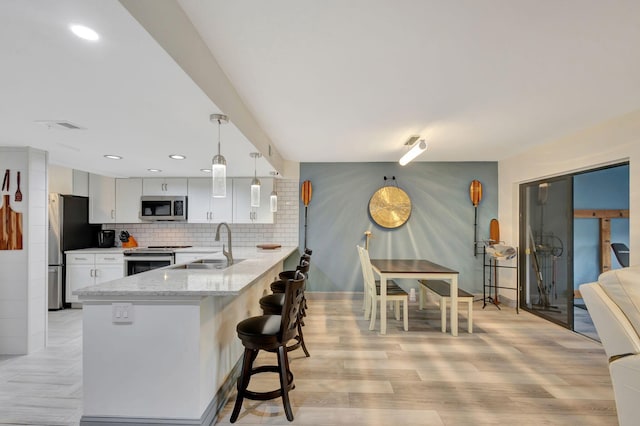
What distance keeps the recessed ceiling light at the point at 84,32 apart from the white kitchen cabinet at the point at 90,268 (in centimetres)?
409

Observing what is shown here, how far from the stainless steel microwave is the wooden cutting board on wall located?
1998 millimetres

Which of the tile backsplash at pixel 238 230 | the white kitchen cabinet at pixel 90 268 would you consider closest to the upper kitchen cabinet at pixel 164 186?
the tile backsplash at pixel 238 230

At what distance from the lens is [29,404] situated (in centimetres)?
221

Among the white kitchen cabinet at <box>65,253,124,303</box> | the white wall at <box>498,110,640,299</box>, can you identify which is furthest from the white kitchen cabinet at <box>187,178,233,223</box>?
the white wall at <box>498,110,640,299</box>

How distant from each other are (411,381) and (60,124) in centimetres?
340

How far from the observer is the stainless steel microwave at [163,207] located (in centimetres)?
503

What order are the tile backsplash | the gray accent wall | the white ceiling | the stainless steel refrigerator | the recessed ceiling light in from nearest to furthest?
Result: the recessed ceiling light → the white ceiling → the stainless steel refrigerator → the gray accent wall → the tile backsplash

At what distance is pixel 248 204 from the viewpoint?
16.5ft

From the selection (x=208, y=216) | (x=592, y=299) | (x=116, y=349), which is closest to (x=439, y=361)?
(x=592, y=299)

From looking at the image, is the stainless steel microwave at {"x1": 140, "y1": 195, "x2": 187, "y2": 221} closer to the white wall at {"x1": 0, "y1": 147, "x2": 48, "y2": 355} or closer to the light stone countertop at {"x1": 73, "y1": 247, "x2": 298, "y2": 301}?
the white wall at {"x1": 0, "y1": 147, "x2": 48, "y2": 355}

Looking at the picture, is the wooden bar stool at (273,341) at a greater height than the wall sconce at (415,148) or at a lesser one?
lesser

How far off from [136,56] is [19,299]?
307 centimetres

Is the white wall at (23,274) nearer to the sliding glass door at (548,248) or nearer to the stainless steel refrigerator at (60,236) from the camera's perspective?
the stainless steel refrigerator at (60,236)

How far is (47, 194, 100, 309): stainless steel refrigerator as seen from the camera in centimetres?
443
